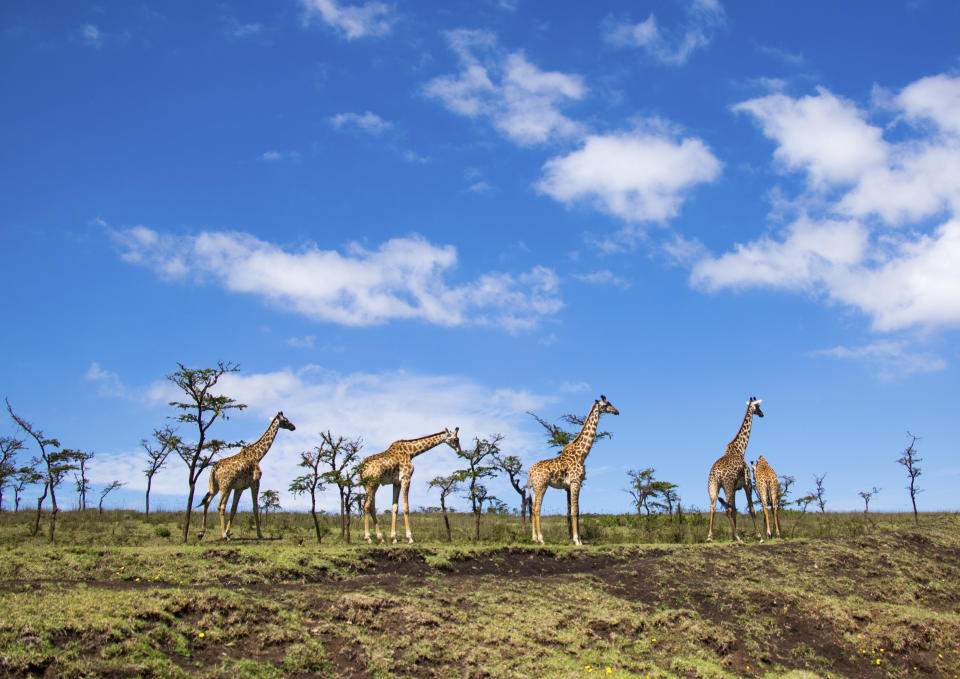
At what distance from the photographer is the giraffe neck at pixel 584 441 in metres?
25.5

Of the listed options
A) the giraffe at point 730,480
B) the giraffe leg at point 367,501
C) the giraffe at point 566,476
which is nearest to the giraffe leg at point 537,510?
the giraffe at point 566,476

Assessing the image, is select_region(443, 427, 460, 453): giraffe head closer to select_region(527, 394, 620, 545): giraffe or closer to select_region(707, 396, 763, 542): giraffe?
select_region(527, 394, 620, 545): giraffe

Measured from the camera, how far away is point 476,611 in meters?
14.3

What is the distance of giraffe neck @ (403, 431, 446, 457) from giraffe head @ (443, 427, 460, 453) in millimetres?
113

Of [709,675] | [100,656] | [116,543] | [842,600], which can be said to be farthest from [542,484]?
[100,656]

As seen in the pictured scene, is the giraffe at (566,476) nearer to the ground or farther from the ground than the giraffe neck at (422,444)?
nearer to the ground

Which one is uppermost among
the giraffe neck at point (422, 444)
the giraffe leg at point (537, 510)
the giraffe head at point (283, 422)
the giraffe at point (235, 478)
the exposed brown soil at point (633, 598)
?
the giraffe head at point (283, 422)

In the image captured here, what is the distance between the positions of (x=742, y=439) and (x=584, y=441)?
7412mm

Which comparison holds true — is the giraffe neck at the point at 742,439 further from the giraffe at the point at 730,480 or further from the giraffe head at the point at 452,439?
the giraffe head at the point at 452,439

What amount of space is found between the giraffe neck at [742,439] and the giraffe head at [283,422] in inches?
667

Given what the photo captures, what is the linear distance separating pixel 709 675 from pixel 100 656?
403 inches

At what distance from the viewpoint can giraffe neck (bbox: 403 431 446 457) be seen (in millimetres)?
24562

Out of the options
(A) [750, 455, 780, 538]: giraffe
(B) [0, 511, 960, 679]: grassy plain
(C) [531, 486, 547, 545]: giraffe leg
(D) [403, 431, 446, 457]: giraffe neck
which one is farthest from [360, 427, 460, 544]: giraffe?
(A) [750, 455, 780, 538]: giraffe

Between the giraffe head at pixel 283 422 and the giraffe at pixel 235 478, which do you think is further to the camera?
the giraffe head at pixel 283 422
